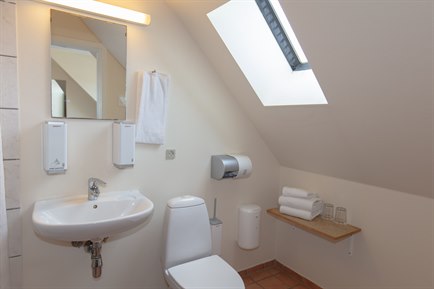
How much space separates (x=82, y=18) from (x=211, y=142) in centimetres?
121

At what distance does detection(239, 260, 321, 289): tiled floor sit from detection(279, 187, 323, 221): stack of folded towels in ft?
2.14


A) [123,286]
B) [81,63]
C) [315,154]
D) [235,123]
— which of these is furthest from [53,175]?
[315,154]

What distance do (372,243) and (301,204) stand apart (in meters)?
0.55

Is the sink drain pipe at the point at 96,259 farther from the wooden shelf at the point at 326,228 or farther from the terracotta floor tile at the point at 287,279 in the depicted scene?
the terracotta floor tile at the point at 287,279

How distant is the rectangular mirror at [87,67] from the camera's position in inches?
64.8

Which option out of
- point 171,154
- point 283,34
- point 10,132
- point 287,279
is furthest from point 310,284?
point 10,132

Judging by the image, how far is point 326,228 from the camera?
2092 mm

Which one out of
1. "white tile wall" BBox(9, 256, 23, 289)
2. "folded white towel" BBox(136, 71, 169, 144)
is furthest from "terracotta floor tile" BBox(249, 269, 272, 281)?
"white tile wall" BBox(9, 256, 23, 289)

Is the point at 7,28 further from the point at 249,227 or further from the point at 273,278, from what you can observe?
the point at 273,278

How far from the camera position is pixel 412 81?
1315 millimetres

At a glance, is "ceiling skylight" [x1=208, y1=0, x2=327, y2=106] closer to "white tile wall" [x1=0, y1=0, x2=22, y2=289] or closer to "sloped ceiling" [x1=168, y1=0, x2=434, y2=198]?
"sloped ceiling" [x1=168, y1=0, x2=434, y2=198]

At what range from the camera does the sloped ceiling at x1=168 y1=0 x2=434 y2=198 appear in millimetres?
1224

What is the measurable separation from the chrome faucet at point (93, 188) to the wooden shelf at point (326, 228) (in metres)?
1.47

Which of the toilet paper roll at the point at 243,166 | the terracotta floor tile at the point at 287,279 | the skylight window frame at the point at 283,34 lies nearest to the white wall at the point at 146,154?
the toilet paper roll at the point at 243,166
